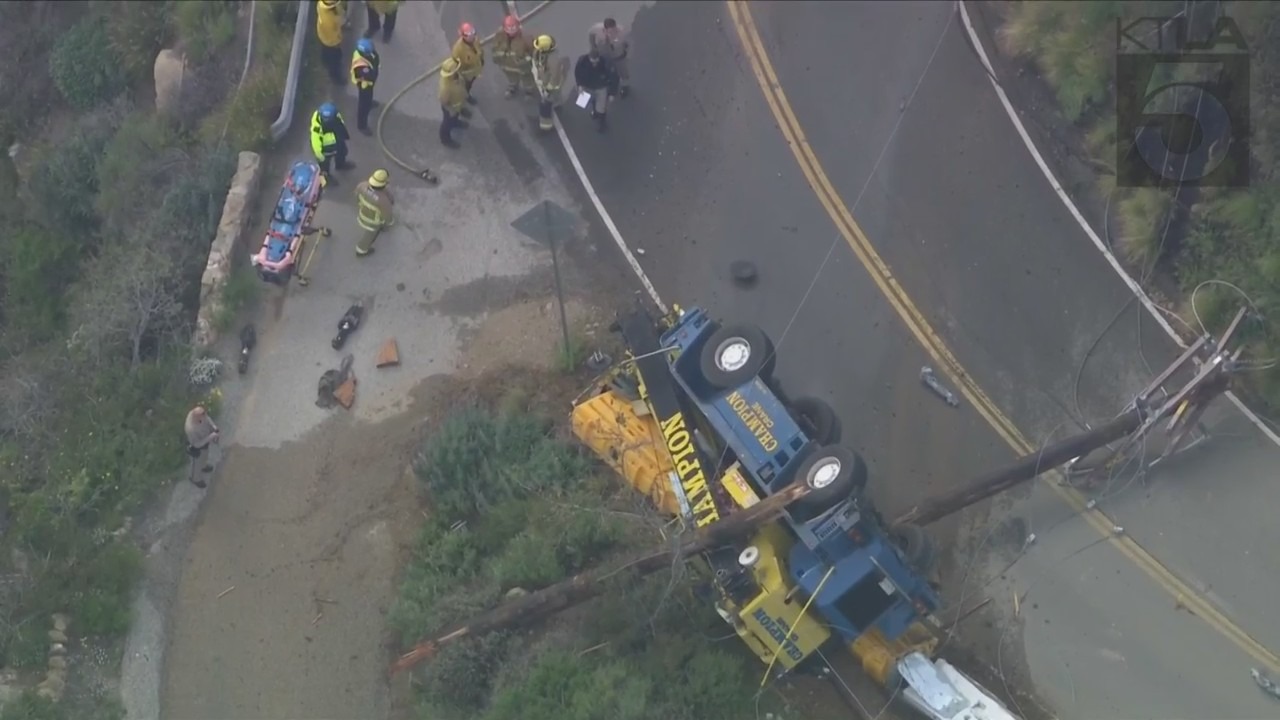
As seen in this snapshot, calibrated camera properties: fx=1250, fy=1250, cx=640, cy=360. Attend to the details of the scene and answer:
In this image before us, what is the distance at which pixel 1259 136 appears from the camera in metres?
15.8

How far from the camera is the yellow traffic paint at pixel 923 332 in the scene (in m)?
13.9

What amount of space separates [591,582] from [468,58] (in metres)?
6.99

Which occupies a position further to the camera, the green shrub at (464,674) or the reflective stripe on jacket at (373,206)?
the reflective stripe on jacket at (373,206)

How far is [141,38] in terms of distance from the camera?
19109 millimetres

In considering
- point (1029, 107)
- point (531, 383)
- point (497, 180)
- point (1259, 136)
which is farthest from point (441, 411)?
point (1259, 136)

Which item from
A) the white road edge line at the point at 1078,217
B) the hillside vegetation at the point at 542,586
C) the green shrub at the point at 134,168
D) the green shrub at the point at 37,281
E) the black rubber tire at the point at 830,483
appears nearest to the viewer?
the black rubber tire at the point at 830,483

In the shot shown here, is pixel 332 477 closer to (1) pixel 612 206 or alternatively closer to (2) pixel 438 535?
(2) pixel 438 535

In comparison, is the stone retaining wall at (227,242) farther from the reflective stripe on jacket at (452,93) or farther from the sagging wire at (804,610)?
the sagging wire at (804,610)

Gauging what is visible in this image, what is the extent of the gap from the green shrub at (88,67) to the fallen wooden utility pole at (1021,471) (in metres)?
13.8

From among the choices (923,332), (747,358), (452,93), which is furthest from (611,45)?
(923,332)

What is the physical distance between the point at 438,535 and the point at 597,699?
2812 mm

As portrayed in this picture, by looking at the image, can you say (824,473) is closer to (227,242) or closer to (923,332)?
(923,332)

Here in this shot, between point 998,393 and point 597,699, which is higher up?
point 597,699

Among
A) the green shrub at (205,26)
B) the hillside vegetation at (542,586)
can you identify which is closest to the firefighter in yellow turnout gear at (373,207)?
the hillside vegetation at (542,586)
